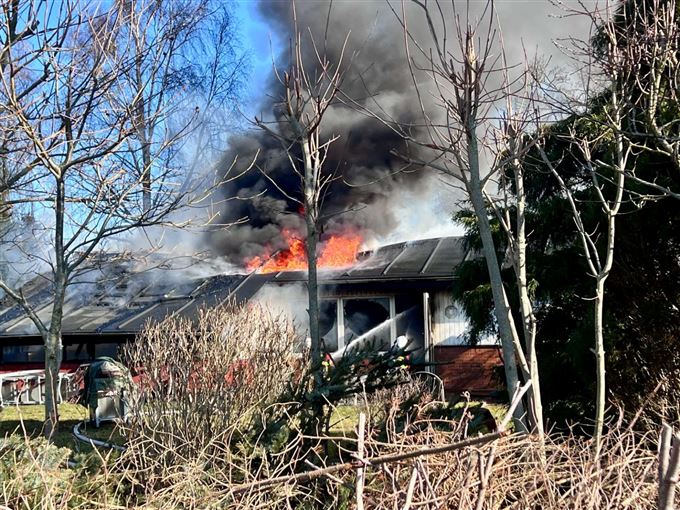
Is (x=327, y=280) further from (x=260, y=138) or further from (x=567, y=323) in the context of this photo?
(x=567, y=323)

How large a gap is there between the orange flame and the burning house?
218 millimetres

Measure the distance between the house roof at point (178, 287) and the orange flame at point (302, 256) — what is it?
2.29ft

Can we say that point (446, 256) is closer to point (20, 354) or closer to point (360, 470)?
point (20, 354)

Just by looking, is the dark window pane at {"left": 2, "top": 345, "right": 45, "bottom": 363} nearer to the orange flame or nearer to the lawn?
the lawn

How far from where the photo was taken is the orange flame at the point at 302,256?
16.6m

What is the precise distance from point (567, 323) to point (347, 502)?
455 centimetres

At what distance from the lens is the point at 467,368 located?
13.6 meters

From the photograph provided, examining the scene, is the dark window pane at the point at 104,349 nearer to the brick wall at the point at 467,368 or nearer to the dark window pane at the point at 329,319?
the dark window pane at the point at 329,319

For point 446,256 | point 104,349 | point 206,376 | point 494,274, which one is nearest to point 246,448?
point 206,376

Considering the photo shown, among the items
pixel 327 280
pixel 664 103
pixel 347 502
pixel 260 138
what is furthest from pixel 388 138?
pixel 347 502

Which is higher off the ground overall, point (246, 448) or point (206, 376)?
point (206, 376)

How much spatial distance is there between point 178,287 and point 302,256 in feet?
11.3

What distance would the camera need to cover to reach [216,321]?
6602 mm

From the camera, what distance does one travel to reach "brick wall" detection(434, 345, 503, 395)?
43.5 ft
